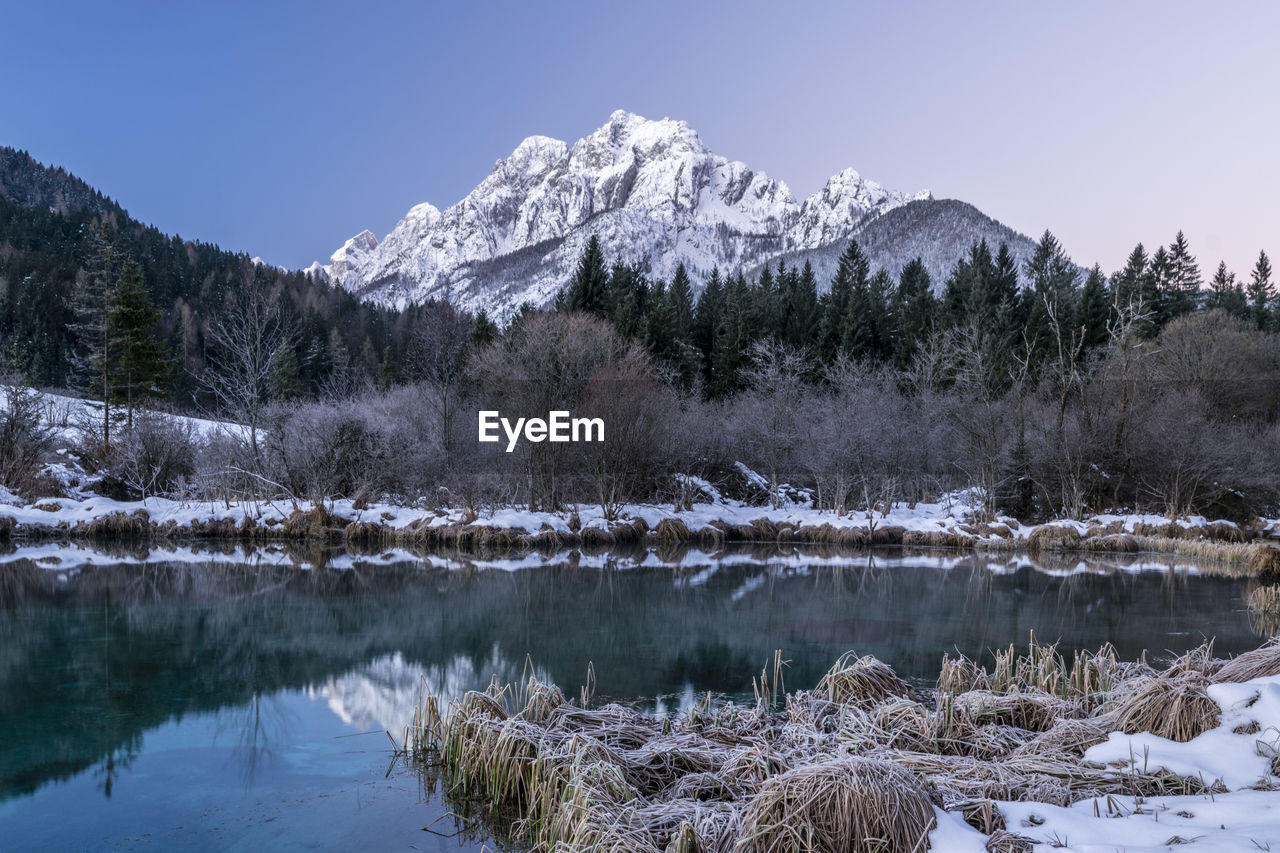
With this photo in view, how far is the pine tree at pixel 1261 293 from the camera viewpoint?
164 ft

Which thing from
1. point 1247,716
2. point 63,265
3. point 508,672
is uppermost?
point 63,265

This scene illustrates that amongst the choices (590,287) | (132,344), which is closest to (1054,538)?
(590,287)

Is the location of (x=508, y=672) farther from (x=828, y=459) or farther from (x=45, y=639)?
(x=828, y=459)

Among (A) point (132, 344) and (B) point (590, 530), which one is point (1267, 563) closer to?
(B) point (590, 530)

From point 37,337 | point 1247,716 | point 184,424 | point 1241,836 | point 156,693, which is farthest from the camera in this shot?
point 37,337

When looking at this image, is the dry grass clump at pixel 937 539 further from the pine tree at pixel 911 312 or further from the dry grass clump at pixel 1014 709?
the dry grass clump at pixel 1014 709

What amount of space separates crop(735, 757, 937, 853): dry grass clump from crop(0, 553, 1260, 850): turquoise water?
2132 mm

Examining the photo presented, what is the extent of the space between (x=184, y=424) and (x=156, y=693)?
26.5 m

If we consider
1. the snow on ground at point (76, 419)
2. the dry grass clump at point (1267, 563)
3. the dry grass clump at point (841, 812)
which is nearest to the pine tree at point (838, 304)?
the dry grass clump at point (1267, 563)

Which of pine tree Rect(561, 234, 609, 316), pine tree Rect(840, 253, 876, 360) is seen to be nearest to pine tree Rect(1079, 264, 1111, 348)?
pine tree Rect(840, 253, 876, 360)

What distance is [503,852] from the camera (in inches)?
198

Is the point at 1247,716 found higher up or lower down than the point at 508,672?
higher up

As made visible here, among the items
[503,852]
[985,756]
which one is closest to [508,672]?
[503,852]

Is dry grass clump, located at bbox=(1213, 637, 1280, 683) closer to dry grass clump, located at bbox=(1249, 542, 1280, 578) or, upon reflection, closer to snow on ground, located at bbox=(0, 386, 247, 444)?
dry grass clump, located at bbox=(1249, 542, 1280, 578)
